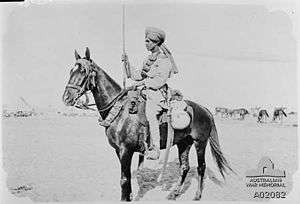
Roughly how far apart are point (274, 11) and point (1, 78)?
1.01 metres

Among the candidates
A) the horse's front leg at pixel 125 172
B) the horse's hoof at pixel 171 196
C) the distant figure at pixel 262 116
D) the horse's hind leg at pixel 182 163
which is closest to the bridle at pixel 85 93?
the horse's front leg at pixel 125 172

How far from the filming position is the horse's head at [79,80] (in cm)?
148

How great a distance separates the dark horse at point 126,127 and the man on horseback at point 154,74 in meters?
0.03

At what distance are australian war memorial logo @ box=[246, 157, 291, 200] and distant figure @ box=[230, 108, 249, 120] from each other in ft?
0.55

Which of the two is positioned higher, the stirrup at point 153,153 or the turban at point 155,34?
the turban at point 155,34

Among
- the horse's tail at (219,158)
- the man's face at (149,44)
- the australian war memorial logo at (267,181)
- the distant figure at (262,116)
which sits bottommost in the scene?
the australian war memorial logo at (267,181)

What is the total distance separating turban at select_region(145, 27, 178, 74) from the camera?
1507 mm

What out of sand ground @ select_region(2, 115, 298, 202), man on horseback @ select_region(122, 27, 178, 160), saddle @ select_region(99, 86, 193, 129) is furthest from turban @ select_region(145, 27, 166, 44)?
sand ground @ select_region(2, 115, 298, 202)

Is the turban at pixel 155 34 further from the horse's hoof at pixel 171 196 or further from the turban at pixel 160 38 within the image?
the horse's hoof at pixel 171 196

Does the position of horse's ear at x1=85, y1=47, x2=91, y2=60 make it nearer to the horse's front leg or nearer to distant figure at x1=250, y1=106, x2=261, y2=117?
the horse's front leg

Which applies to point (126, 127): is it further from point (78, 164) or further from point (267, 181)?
point (267, 181)

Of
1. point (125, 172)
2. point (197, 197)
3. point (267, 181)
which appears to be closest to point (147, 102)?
point (125, 172)

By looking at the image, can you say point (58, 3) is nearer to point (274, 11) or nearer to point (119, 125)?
point (119, 125)

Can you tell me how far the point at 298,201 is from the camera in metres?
1.52
